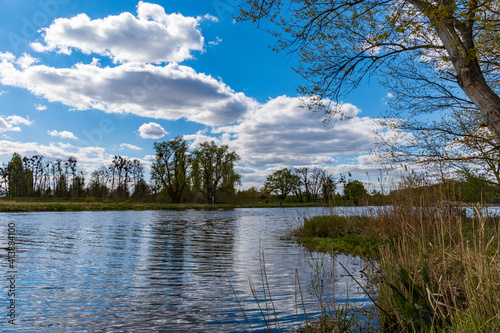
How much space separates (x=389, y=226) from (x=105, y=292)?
7.10m

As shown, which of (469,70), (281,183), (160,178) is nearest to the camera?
(469,70)

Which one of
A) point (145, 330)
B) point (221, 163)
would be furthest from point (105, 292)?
point (221, 163)

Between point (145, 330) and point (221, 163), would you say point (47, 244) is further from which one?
point (221, 163)

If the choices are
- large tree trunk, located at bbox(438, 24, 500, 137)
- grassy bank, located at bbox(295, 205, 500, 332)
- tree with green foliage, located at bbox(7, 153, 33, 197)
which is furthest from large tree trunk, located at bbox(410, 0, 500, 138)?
tree with green foliage, located at bbox(7, 153, 33, 197)

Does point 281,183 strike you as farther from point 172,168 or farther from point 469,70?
point 469,70

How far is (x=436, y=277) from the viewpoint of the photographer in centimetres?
301

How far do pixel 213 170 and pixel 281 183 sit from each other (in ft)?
135

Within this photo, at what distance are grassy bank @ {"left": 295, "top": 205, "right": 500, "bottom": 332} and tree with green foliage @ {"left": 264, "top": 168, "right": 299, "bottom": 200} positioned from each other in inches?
3230

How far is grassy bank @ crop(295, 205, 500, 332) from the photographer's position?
2.56 meters

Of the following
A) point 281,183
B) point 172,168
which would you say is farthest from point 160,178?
point 281,183

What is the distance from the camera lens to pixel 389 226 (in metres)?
8.70

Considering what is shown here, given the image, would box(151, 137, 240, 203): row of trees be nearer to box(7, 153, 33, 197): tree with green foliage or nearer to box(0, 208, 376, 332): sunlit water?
box(7, 153, 33, 197): tree with green foliage

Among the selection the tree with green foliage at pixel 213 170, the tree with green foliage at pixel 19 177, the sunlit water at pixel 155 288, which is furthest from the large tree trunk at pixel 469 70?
the tree with green foliage at pixel 19 177

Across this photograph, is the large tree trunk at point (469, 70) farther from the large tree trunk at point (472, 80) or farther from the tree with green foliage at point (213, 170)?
the tree with green foliage at point (213, 170)
